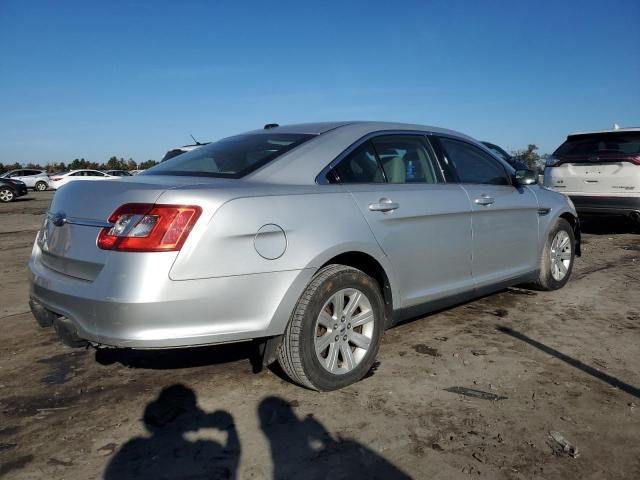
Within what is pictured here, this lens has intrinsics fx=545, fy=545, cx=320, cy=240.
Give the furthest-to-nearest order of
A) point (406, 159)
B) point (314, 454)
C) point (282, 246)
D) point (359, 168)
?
1. point (406, 159)
2. point (359, 168)
3. point (282, 246)
4. point (314, 454)

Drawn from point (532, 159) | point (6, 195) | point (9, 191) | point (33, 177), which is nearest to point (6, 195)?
point (6, 195)

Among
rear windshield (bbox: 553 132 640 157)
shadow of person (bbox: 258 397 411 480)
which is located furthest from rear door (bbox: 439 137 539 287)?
rear windshield (bbox: 553 132 640 157)

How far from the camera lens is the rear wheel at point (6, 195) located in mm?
26391

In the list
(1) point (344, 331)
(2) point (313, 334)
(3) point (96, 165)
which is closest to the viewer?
(2) point (313, 334)

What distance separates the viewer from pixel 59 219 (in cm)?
305

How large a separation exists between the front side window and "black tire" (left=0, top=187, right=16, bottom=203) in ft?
89.6

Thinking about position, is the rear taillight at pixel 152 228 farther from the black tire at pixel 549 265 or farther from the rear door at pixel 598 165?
the rear door at pixel 598 165

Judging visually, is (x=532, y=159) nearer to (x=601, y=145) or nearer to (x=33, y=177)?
(x=601, y=145)

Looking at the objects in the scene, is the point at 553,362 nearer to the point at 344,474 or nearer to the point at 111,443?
the point at 344,474

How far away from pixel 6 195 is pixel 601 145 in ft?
87.4

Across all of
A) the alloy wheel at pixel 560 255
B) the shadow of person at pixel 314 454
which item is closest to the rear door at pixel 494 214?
the alloy wheel at pixel 560 255

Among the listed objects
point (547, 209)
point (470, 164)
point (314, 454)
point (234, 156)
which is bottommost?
point (314, 454)

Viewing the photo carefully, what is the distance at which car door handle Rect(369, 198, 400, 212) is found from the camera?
340 cm

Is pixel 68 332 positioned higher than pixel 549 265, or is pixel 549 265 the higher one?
pixel 68 332
